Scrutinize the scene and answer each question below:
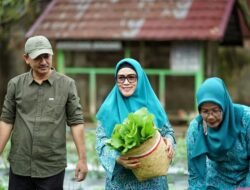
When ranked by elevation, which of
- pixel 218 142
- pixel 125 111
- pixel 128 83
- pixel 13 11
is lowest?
pixel 218 142

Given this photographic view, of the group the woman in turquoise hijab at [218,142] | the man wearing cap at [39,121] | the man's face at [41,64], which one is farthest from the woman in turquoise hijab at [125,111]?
the man's face at [41,64]

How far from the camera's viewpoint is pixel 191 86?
12.6 m

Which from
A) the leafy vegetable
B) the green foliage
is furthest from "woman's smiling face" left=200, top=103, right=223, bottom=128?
the green foliage

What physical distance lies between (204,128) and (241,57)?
11.9 metres

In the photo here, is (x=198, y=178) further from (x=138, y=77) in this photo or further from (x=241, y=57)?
(x=241, y=57)

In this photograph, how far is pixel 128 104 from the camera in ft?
13.8

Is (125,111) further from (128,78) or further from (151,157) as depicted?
(151,157)

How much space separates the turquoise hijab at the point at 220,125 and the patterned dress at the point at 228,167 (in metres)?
0.05

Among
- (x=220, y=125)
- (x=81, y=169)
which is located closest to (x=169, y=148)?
(x=220, y=125)

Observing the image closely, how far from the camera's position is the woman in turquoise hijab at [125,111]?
416cm

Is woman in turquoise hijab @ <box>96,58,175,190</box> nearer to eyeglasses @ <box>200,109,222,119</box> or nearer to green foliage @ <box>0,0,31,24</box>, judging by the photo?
eyeglasses @ <box>200,109,222,119</box>

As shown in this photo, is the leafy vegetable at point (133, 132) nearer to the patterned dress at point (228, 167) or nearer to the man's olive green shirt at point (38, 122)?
the patterned dress at point (228, 167)

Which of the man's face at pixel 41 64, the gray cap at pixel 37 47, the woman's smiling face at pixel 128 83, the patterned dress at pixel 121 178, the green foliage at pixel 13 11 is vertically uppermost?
the green foliage at pixel 13 11

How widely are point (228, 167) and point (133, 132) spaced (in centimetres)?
64
